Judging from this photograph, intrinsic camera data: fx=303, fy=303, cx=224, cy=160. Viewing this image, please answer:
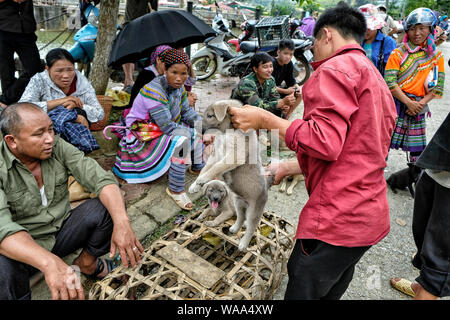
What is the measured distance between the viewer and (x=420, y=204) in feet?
7.89

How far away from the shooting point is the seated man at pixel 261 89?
455 cm

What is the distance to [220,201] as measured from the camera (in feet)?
10.5

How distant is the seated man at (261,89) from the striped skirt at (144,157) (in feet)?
4.15

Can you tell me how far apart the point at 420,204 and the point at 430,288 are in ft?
2.03

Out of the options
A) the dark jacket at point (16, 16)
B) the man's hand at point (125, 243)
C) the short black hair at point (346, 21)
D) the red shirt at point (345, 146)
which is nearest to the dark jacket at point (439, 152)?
the red shirt at point (345, 146)

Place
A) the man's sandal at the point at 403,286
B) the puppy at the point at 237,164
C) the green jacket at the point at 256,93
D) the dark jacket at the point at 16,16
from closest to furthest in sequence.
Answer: the puppy at the point at 237,164
the man's sandal at the point at 403,286
the dark jacket at the point at 16,16
the green jacket at the point at 256,93

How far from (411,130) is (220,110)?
344 cm

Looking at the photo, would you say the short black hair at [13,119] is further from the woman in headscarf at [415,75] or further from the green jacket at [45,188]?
the woman in headscarf at [415,75]

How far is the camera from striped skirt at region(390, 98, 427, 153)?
4.45 metres

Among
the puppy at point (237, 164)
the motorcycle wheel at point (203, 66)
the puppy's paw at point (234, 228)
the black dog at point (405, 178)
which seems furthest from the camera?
the motorcycle wheel at point (203, 66)

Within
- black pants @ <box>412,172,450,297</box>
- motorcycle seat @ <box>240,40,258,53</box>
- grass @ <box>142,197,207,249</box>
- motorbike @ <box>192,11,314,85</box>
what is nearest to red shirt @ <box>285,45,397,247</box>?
black pants @ <box>412,172,450,297</box>

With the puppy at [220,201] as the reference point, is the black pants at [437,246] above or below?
above
